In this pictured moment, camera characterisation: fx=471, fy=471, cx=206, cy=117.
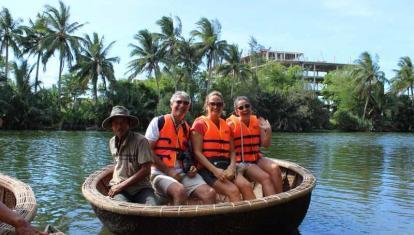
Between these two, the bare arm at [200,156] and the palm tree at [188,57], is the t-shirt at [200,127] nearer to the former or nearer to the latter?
the bare arm at [200,156]

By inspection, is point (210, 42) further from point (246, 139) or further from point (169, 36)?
point (246, 139)

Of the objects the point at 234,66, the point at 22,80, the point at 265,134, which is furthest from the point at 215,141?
the point at 234,66

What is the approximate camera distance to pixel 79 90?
4900 centimetres

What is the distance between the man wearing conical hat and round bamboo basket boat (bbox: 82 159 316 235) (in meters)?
0.28

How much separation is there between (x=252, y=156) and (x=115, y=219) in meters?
2.11

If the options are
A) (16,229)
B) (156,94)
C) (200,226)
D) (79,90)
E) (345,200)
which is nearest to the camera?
(16,229)

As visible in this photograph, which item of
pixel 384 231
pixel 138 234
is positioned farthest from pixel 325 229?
pixel 138 234

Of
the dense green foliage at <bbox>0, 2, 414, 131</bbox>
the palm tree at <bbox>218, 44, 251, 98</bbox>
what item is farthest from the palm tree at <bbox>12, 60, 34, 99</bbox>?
the palm tree at <bbox>218, 44, 251, 98</bbox>

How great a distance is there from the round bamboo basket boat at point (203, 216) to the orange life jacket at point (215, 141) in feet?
3.40

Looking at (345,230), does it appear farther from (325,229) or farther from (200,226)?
(200,226)

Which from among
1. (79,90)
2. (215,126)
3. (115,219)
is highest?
(79,90)

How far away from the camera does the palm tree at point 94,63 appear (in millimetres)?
39062

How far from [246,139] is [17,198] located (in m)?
2.85

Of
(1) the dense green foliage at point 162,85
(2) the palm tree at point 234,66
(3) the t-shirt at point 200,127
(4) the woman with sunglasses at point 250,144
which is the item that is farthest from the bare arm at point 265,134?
(2) the palm tree at point 234,66
